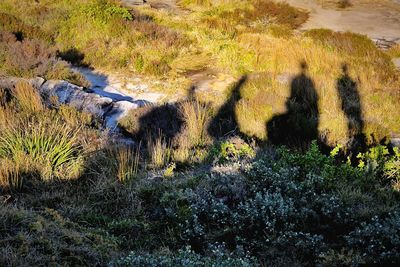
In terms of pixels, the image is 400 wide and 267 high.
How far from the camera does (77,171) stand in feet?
19.4

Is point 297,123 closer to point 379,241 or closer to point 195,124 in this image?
point 195,124

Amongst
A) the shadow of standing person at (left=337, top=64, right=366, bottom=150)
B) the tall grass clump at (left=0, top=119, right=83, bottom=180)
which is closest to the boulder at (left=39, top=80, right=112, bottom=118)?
the tall grass clump at (left=0, top=119, right=83, bottom=180)

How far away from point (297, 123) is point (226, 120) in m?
1.32

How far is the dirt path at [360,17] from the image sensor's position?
14.0 metres

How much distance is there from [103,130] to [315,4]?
525 inches

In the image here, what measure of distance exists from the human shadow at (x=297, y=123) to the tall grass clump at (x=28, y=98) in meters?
4.18

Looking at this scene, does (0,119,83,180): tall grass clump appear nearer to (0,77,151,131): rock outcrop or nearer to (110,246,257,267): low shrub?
(0,77,151,131): rock outcrop

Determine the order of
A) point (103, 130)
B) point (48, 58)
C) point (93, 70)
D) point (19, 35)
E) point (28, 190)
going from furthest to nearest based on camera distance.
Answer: point (19, 35), point (93, 70), point (48, 58), point (103, 130), point (28, 190)

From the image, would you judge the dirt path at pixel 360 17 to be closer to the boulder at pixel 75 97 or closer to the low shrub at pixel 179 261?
the boulder at pixel 75 97

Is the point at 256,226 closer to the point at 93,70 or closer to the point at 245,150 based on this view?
the point at 245,150

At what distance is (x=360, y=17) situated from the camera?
51.2ft

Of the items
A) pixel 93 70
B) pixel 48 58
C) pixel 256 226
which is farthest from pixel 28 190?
pixel 93 70

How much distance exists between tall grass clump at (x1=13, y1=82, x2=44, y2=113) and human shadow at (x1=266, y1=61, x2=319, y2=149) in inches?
164

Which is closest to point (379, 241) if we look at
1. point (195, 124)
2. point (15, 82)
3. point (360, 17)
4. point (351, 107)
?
point (195, 124)
